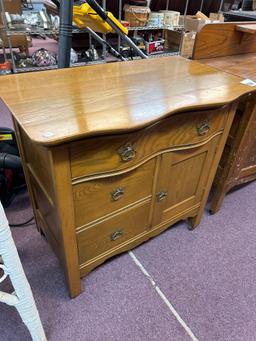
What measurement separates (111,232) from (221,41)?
1244mm

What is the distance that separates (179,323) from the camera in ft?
3.66

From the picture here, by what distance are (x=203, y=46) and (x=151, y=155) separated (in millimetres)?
843

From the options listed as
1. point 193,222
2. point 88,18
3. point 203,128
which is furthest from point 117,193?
point 88,18

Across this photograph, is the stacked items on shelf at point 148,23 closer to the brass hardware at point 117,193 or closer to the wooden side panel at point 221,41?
the wooden side panel at point 221,41

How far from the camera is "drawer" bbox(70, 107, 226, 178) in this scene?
2.57 ft

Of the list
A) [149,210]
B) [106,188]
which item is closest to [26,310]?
[106,188]

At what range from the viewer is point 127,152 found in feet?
2.87

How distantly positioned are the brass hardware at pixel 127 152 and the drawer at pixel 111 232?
0.96 feet

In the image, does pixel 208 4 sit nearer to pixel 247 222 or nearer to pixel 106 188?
pixel 247 222

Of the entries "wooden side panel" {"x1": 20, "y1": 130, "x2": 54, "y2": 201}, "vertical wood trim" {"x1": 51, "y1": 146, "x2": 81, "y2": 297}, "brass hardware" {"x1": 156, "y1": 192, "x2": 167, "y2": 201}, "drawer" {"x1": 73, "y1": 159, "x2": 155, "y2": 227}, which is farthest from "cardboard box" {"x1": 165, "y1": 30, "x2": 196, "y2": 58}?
"vertical wood trim" {"x1": 51, "y1": 146, "x2": 81, "y2": 297}

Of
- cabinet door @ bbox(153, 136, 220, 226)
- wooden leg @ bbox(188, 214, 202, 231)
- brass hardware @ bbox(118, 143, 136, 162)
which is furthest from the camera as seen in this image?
wooden leg @ bbox(188, 214, 202, 231)

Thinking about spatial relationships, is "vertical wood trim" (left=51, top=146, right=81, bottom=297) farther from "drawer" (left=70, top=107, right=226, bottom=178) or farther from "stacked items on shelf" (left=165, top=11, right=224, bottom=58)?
"stacked items on shelf" (left=165, top=11, right=224, bottom=58)

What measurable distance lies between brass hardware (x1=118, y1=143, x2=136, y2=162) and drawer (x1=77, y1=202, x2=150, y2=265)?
29 centimetres

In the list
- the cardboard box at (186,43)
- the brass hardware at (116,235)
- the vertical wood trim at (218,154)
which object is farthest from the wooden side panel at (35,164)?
the cardboard box at (186,43)
